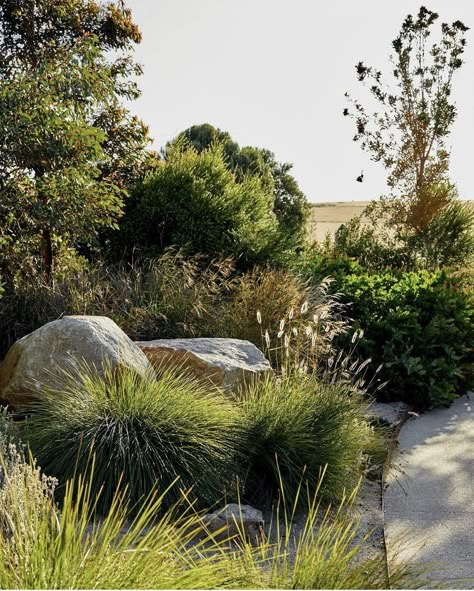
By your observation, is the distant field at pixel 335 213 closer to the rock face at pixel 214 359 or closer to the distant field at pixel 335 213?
the distant field at pixel 335 213

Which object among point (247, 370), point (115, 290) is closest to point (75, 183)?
point (115, 290)

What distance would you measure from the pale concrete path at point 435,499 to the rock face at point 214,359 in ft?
4.43

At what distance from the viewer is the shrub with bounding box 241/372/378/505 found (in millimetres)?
4863

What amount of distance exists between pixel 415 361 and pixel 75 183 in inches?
162

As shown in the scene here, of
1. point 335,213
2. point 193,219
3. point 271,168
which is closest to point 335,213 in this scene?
point 335,213

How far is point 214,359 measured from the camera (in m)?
6.04

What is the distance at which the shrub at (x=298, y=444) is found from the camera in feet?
16.0

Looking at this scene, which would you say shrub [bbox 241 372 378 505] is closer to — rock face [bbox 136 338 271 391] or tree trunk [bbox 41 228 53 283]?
rock face [bbox 136 338 271 391]

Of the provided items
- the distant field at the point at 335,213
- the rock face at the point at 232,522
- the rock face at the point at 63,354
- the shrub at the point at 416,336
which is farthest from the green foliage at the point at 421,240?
the distant field at the point at 335,213

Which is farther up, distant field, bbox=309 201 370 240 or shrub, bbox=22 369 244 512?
distant field, bbox=309 201 370 240

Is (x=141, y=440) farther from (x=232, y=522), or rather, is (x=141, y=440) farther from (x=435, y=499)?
(x=435, y=499)

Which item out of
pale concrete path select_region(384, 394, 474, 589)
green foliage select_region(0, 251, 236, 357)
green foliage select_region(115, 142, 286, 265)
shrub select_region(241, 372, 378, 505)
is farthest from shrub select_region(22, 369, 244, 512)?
green foliage select_region(115, 142, 286, 265)

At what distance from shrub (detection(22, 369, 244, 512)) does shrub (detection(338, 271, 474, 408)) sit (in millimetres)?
3062

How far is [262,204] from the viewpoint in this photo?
1178 cm
